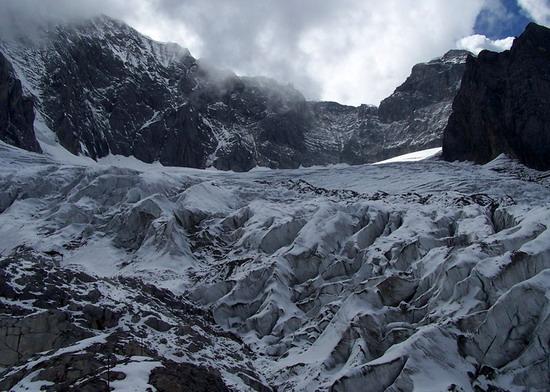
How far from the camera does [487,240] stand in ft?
156

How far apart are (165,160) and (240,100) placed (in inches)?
1411

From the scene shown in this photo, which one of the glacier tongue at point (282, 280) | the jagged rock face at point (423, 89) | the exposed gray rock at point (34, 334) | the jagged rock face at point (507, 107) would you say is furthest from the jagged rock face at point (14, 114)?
the jagged rock face at point (423, 89)

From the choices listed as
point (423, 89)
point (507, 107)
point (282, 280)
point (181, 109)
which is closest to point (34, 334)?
point (282, 280)

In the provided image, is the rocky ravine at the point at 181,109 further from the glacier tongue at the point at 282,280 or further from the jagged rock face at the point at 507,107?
the glacier tongue at the point at 282,280

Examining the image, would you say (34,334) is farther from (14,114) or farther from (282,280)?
(14,114)

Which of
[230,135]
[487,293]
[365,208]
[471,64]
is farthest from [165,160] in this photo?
[487,293]

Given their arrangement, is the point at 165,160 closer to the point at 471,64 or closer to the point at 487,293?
the point at 471,64

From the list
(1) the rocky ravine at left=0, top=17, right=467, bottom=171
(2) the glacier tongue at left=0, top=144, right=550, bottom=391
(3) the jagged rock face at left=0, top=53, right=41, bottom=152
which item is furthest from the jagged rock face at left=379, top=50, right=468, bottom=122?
(2) the glacier tongue at left=0, top=144, right=550, bottom=391

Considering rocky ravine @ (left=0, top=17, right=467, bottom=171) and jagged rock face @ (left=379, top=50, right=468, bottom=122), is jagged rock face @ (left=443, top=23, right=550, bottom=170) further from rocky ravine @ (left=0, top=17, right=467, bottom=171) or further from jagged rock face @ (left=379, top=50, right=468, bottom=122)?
jagged rock face @ (left=379, top=50, right=468, bottom=122)

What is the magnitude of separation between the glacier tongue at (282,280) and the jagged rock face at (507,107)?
24.3 m

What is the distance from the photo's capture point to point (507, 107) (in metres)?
112

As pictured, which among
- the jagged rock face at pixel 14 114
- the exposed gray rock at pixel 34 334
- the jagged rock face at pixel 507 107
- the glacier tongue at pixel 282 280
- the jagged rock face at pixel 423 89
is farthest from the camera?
the jagged rock face at pixel 423 89

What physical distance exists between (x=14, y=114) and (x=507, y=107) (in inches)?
3172

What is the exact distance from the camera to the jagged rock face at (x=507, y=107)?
105188 mm
